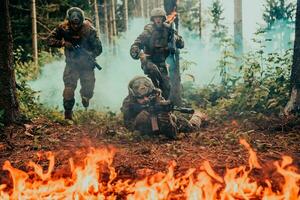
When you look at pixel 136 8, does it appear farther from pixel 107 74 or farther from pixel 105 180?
pixel 105 180

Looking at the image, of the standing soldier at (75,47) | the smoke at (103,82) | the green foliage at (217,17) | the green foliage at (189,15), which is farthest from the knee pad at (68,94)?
the green foliage at (189,15)

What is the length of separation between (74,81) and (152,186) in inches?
187

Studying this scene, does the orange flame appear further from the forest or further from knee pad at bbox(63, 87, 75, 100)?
knee pad at bbox(63, 87, 75, 100)

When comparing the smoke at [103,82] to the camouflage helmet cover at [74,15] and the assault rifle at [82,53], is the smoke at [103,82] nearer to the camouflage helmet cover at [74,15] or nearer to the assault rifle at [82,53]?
the assault rifle at [82,53]

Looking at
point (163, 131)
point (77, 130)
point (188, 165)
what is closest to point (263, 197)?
point (188, 165)

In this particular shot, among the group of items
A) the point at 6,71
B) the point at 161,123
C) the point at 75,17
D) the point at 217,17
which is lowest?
the point at 161,123

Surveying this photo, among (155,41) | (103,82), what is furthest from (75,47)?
(103,82)

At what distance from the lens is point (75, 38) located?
8.36m

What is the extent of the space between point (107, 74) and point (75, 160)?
43.9ft

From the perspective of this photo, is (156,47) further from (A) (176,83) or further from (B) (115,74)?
(B) (115,74)

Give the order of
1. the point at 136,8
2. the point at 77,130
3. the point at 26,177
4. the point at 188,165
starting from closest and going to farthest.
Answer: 1. the point at 26,177
2. the point at 188,165
3. the point at 77,130
4. the point at 136,8

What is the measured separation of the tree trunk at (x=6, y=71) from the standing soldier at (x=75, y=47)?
1093mm

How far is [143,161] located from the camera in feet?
18.0

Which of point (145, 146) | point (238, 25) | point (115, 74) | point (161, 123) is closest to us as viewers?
point (145, 146)
